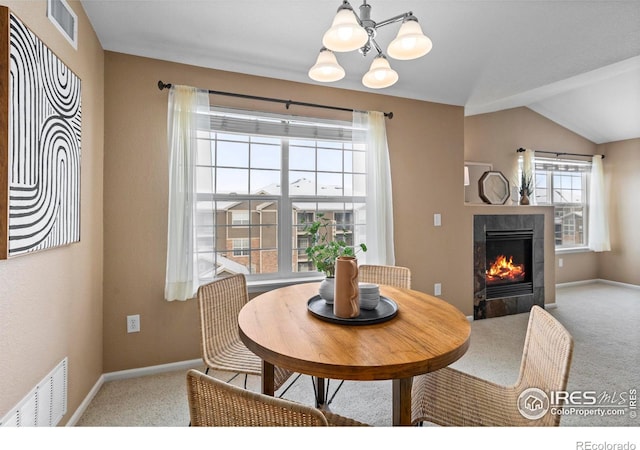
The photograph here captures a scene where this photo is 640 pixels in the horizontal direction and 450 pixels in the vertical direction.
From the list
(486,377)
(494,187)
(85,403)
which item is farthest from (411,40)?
(494,187)

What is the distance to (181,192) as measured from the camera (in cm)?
238

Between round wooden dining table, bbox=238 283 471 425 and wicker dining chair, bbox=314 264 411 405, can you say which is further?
wicker dining chair, bbox=314 264 411 405

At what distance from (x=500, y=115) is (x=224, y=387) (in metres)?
5.13

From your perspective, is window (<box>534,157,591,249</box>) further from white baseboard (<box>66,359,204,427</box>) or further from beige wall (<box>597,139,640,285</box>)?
white baseboard (<box>66,359,204,427</box>)

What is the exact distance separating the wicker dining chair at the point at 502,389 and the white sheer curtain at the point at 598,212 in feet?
17.8

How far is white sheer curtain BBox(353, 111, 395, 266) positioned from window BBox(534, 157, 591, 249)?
3457 millimetres

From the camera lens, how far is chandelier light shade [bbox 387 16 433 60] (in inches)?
53.7

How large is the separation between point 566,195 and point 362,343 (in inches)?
233

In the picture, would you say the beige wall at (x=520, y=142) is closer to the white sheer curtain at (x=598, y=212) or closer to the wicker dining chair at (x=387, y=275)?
the white sheer curtain at (x=598, y=212)

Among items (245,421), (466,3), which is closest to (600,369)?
(466,3)

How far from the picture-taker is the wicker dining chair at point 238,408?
659mm


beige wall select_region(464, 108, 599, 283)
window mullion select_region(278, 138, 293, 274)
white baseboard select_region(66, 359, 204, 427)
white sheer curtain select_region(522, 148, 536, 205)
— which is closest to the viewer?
white baseboard select_region(66, 359, 204, 427)

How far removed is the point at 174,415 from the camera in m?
1.90

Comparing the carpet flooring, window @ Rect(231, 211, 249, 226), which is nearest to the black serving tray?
the carpet flooring
